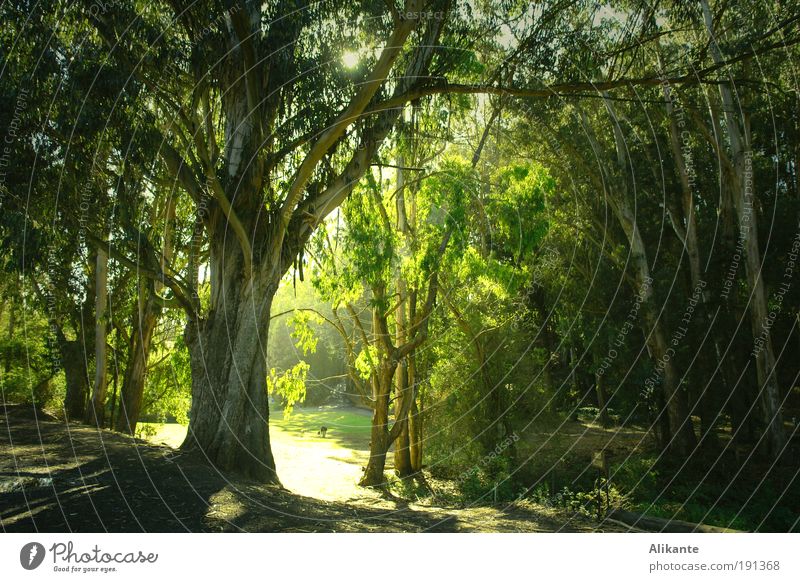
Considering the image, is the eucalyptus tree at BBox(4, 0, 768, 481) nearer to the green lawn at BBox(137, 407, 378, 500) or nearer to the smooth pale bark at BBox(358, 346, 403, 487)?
the green lawn at BBox(137, 407, 378, 500)

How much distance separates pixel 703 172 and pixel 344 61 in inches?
648

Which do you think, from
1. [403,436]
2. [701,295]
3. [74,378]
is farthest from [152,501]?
[701,295]

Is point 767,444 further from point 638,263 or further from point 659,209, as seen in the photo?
point 659,209

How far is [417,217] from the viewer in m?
15.7

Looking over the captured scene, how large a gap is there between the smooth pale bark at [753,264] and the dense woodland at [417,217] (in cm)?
11

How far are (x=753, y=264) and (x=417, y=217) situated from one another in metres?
8.01

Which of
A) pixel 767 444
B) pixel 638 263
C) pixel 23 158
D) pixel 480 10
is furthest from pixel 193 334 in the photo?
pixel 767 444

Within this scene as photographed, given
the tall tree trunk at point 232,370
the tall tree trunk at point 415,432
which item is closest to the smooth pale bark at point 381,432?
the tall tree trunk at point 415,432

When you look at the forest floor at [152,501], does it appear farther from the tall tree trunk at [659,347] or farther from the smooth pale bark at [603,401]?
the smooth pale bark at [603,401]

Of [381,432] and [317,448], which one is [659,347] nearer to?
[381,432]

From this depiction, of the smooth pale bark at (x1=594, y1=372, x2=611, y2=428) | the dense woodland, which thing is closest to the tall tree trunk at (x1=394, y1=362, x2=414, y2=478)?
the dense woodland

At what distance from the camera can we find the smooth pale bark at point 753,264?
14055mm

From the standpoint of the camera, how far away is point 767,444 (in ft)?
53.0

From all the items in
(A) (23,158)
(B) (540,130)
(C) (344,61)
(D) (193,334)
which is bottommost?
(D) (193,334)
